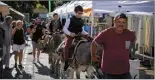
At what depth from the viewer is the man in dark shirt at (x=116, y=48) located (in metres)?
5.57

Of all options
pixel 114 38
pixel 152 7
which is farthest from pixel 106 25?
pixel 114 38

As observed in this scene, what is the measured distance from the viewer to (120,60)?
18.3ft

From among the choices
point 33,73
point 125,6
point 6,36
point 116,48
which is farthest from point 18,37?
point 116,48

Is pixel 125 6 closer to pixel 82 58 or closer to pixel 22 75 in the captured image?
pixel 82 58

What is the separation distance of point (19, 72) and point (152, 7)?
5295 millimetres

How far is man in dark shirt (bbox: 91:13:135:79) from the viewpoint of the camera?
18.3 ft

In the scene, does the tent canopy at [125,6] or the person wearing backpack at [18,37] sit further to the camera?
the person wearing backpack at [18,37]

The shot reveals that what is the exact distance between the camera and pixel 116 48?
5.58 meters

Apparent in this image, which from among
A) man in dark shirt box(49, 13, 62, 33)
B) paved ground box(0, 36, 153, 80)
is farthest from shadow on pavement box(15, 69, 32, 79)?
man in dark shirt box(49, 13, 62, 33)

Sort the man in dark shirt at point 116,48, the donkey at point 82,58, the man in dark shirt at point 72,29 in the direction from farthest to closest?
the man in dark shirt at point 72,29 → the donkey at point 82,58 → the man in dark shirt at point 116,48

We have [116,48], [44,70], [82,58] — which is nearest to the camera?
[116,48]

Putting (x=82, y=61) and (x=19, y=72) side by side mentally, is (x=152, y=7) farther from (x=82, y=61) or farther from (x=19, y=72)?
(x=19, y=72)

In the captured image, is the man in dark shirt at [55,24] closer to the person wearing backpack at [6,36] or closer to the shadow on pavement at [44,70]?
the shadow on pavement at [44,70]

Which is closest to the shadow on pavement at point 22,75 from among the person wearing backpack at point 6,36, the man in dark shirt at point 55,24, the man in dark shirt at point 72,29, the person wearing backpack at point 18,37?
the person wearing backpack at point 6,36
